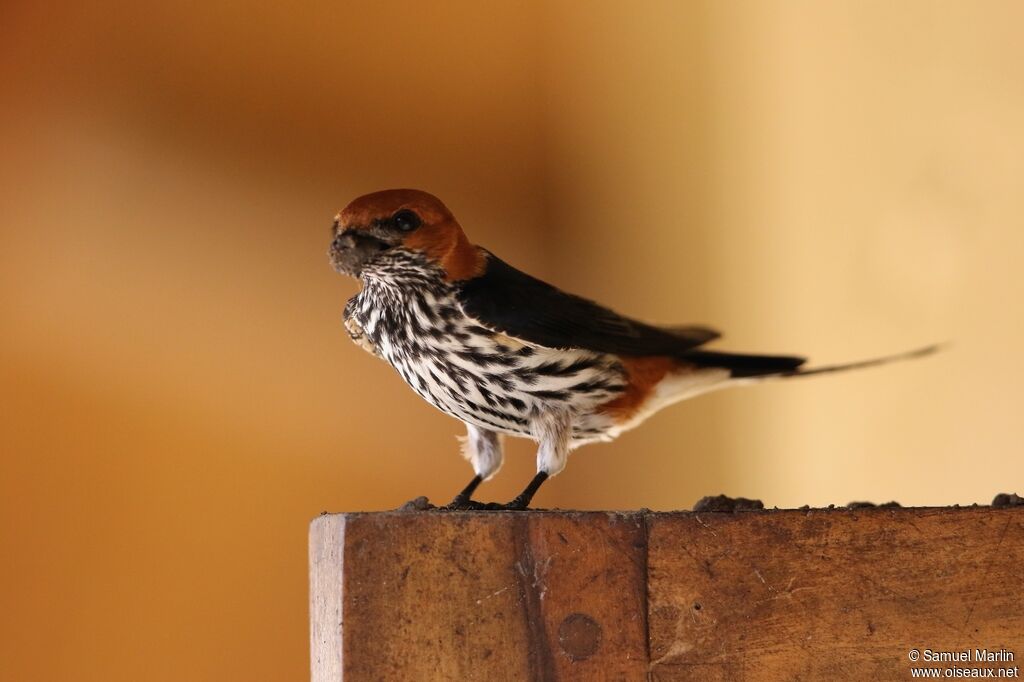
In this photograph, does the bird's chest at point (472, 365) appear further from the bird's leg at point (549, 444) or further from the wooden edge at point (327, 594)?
the wooden edge at point (327, 594)

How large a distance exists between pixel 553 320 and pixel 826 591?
1.76 ft

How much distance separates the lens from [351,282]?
308cm

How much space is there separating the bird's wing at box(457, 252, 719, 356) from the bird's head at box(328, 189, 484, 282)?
1.7 inches

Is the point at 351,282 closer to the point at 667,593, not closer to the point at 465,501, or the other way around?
the point at 465,501

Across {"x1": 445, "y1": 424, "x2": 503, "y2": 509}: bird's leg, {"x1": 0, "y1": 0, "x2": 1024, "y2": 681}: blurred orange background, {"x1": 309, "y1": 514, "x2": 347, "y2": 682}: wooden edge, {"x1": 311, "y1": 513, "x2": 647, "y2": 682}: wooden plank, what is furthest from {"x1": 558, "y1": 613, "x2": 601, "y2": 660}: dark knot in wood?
{"x1": 0, "y1": 0, "x2": 1024, "y2": 681}: blurred orange background

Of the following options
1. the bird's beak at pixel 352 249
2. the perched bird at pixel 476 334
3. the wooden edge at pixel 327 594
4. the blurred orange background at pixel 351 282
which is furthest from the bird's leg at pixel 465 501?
the blurred orange background at pixel 351 282

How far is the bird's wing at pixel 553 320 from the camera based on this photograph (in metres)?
1.31

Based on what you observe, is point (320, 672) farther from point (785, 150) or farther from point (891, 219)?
point (785, 150)

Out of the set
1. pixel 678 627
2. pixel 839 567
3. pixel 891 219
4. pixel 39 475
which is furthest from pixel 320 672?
pixel 39 475

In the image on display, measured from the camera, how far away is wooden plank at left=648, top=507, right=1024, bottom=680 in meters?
0.89

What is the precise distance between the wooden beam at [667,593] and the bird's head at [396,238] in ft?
1.36

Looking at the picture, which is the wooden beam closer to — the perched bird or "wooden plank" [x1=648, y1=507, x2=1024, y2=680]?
"wooden plank" [x1=648, y1=507, x2=1024, y2=680]

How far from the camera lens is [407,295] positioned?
133cm

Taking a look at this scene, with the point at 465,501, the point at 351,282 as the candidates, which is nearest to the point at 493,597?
the point at 465,501
